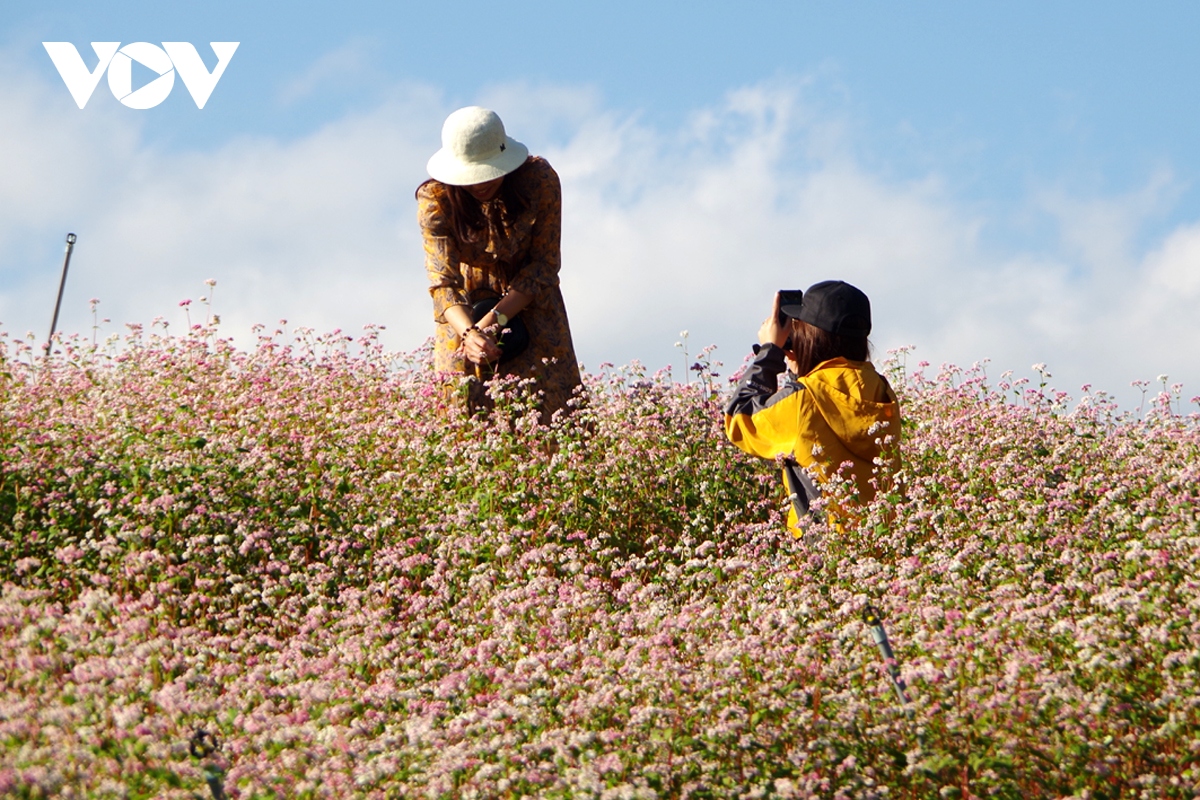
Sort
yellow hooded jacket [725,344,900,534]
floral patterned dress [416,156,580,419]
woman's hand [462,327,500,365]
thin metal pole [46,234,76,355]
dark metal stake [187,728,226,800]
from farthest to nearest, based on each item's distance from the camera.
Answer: thin metal pole [46,234,76,355] < floral patterned dress [416,156,580,419] < woman's hand [462,327,500,365] < yellow hooded jacket [725,344,900,534] < dark metal stake [187,728,226,800]

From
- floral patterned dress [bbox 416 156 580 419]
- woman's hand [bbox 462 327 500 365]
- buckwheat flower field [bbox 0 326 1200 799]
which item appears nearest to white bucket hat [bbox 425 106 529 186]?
floral patterned dress [bbox 416 156 580 419]

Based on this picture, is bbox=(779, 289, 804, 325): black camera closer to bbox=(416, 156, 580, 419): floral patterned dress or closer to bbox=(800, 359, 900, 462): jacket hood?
bbox=(800, 359, 900, 462): jacket hood

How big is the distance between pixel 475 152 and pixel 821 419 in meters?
→ 2.91

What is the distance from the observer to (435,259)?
7891 mm

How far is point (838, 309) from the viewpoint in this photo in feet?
19.6

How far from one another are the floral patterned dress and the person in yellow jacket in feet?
6.38

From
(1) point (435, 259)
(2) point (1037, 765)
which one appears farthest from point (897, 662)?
(1) point (435, 259)

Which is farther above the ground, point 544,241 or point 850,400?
point 544,241

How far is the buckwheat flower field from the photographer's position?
3.62m

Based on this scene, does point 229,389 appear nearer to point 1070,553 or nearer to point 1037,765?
point 1070,553

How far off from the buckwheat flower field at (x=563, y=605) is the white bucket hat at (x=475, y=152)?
126 cm

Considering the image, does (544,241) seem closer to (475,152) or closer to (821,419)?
(475,152)

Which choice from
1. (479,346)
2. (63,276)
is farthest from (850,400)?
(63,276)

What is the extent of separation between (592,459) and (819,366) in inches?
63.2
